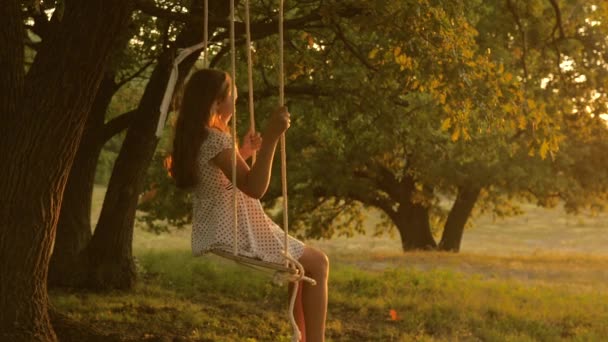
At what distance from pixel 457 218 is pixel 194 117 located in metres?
20.9

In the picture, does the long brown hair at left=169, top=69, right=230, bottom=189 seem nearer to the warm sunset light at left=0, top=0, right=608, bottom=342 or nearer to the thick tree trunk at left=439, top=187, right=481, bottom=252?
the warm sunset light at left=0, top=0, right=608, bottom=342

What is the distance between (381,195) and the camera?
24.0 metres

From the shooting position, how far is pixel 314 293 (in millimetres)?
4289

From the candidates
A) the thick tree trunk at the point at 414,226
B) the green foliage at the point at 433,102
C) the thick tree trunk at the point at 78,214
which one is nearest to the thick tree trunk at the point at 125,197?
the thick tree trunk at the point at 78,214

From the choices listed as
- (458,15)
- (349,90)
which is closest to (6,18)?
(458,15)

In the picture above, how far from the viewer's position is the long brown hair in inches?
178

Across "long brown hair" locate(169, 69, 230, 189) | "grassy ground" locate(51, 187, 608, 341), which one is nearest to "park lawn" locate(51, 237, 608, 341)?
"grassy ground" locate(51, 187, 608, 341)

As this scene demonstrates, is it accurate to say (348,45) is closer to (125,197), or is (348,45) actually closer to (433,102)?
(125,197)

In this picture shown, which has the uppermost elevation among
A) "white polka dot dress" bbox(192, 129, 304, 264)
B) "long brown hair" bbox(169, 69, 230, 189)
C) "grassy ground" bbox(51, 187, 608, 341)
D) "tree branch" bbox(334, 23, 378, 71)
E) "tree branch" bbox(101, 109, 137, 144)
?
"tree branch" bbox(334, 23, 378, 71)

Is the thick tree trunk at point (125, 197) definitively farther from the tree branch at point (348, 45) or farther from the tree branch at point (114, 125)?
the tree branch at point (348, 45)

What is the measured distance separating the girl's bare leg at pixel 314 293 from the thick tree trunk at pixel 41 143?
2194 mm

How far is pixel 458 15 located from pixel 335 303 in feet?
16.0

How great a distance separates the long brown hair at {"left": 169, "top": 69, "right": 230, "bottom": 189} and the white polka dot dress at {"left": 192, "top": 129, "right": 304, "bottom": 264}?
45 millimetres

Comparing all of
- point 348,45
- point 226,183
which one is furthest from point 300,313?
point 348,45
